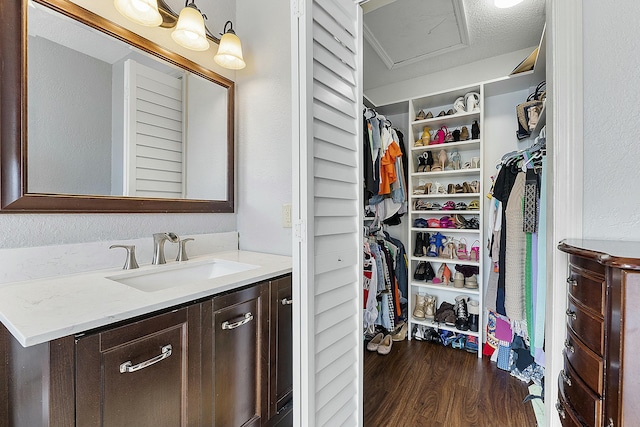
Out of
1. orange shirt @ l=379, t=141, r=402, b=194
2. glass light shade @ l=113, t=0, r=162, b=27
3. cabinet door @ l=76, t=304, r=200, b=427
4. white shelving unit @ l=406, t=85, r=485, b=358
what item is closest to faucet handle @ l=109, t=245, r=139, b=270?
cabinet door @ l=76, t=304, r=200, b=427

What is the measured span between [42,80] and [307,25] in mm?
1079

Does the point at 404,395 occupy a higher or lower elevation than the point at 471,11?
lower

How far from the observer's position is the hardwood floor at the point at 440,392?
1.56 m

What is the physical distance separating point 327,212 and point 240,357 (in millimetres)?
694

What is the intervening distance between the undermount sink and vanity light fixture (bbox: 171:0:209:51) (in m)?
1.20

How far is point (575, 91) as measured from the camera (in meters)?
0.94

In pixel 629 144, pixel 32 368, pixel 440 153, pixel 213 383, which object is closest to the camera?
pixel 32 368

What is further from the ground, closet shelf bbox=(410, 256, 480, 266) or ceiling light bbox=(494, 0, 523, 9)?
ceiling light bbox=(494, 0, 523, 9)

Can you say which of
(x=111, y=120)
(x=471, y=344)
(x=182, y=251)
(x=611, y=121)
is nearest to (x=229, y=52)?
(x=111, y=120)

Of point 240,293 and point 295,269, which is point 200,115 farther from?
point 295,269

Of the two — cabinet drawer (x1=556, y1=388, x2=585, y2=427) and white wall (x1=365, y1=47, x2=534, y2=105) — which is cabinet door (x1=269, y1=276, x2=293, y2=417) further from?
white wall (x1=365, y1=47, x2=534, y2=105)

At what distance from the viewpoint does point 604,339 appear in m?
0.66

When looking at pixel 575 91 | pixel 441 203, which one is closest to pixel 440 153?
pixel 441 203

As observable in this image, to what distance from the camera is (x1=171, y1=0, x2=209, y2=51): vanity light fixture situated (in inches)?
57.3
